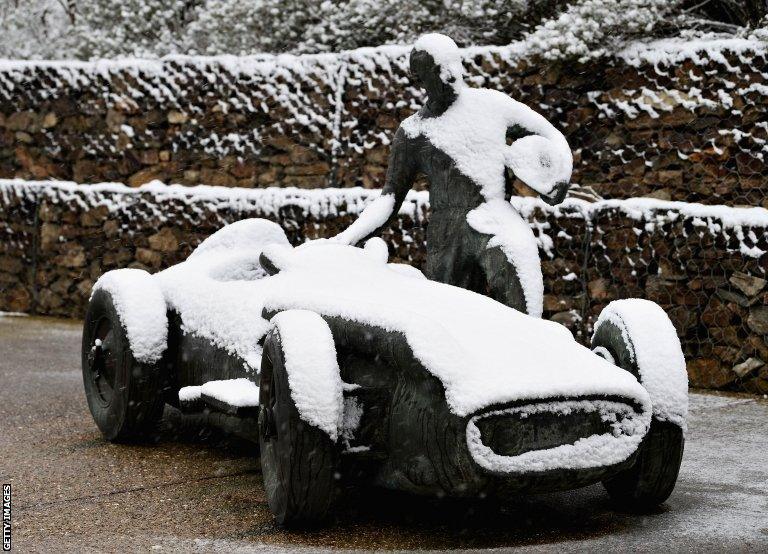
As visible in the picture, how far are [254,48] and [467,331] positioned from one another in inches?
346

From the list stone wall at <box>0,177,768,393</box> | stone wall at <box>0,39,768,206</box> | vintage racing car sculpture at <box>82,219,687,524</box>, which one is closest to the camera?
vintage racing car sculpture at <box>82,219,687,524</box>

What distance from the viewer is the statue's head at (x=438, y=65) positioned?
4.89 meters

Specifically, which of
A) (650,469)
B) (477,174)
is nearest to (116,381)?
(477,174)

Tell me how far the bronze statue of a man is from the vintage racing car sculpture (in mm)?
489

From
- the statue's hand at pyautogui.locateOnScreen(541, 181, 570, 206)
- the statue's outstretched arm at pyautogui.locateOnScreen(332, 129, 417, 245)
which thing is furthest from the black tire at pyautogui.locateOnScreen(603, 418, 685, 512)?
the statue's outstretched arm at pyautogui.locateOnScreen(332, 129, 417, 245)

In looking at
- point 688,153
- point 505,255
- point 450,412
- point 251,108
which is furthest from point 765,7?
point 450,412

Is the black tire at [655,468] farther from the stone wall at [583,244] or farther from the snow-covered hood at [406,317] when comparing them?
the stone wall at [583,244]

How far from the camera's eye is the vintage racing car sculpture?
11.6 feet

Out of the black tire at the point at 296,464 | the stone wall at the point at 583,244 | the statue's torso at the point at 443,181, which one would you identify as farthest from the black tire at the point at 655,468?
the stone wall at the point at 583,244

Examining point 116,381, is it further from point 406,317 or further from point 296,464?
point 406,317

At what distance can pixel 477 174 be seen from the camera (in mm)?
4906

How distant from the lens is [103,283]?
532 centimetres

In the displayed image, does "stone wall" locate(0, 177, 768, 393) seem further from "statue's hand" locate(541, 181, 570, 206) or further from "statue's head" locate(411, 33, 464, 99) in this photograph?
"statue's head" locate(411, 33, 464, 99)

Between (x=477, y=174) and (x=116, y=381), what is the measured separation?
6.05ft
